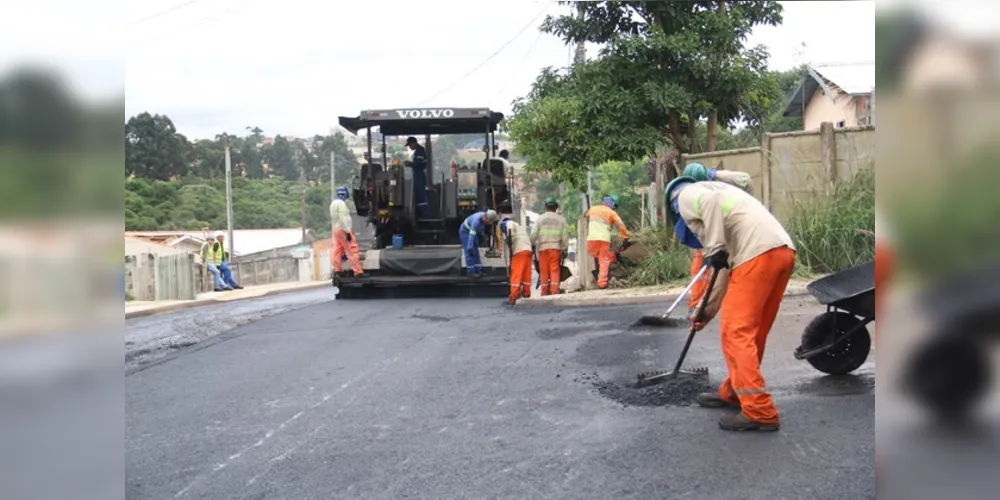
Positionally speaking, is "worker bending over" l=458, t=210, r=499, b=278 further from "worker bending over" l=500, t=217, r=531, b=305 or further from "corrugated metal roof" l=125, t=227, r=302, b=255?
"corrugated metal roof" l=125, t=227, r=302, b=255

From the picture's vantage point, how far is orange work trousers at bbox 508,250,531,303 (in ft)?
32.5

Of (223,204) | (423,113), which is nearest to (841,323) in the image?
(423,113)

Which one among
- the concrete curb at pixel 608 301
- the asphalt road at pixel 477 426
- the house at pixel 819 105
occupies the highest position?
the house at pixel 819 105

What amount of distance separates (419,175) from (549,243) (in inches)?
93.0

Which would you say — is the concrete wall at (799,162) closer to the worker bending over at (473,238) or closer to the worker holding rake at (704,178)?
the worker holding rake at (704,178)

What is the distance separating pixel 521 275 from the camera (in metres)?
9.96

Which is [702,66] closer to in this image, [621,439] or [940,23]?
[621,439]

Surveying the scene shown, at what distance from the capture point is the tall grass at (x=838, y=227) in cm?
806

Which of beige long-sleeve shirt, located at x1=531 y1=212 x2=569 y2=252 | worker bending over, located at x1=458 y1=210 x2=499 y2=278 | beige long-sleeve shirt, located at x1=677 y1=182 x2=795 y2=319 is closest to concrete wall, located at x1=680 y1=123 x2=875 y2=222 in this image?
beige long-sleeve shirt, located at x1=531 y1=212 x2=569 y2=252

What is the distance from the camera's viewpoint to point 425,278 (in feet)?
34.8

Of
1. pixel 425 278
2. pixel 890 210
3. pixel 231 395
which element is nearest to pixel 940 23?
pixel 890 210

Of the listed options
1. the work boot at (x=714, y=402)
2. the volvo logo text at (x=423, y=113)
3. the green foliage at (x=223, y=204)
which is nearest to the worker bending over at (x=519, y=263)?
the volvo logo text at (x=423, y=113)

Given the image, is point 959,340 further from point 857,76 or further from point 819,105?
point 819,105

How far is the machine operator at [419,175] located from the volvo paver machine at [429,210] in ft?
0.25
